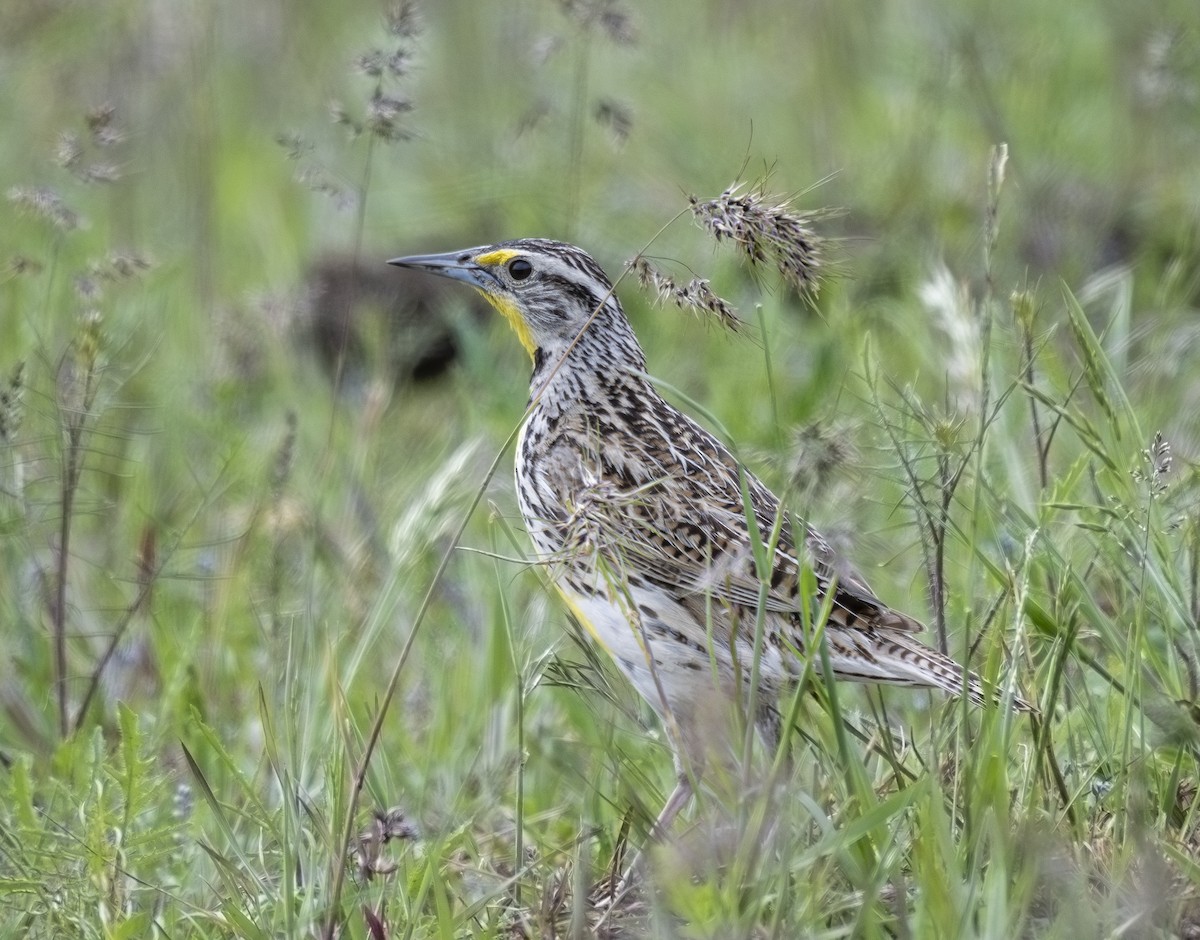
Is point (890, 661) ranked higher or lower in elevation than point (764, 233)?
lower

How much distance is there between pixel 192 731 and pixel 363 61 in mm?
1745

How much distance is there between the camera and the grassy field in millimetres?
3279

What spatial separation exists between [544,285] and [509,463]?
122 centimetres

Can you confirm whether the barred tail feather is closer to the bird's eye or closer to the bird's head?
the bird's head

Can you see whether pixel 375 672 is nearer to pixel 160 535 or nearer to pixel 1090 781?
pixel 160 535

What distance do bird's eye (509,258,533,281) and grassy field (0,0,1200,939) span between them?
439 mm

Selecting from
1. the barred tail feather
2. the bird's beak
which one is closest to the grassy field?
the barred tail feather

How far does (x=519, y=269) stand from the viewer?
505 centimetres

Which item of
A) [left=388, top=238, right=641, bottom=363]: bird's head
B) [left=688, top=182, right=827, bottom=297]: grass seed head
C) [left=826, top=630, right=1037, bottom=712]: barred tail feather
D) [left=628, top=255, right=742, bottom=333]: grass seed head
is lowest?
[left=826, top=630, right=1037, bottom=712]: barred tail feather

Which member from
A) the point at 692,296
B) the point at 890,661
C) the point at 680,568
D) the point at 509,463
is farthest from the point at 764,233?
the point at 509,463

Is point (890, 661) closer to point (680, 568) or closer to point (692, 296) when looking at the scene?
point (680, 568)

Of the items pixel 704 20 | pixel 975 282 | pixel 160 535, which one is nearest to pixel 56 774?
pixel 160 535

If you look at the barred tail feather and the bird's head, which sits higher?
the bird's head

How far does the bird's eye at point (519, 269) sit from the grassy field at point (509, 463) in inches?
17.3
